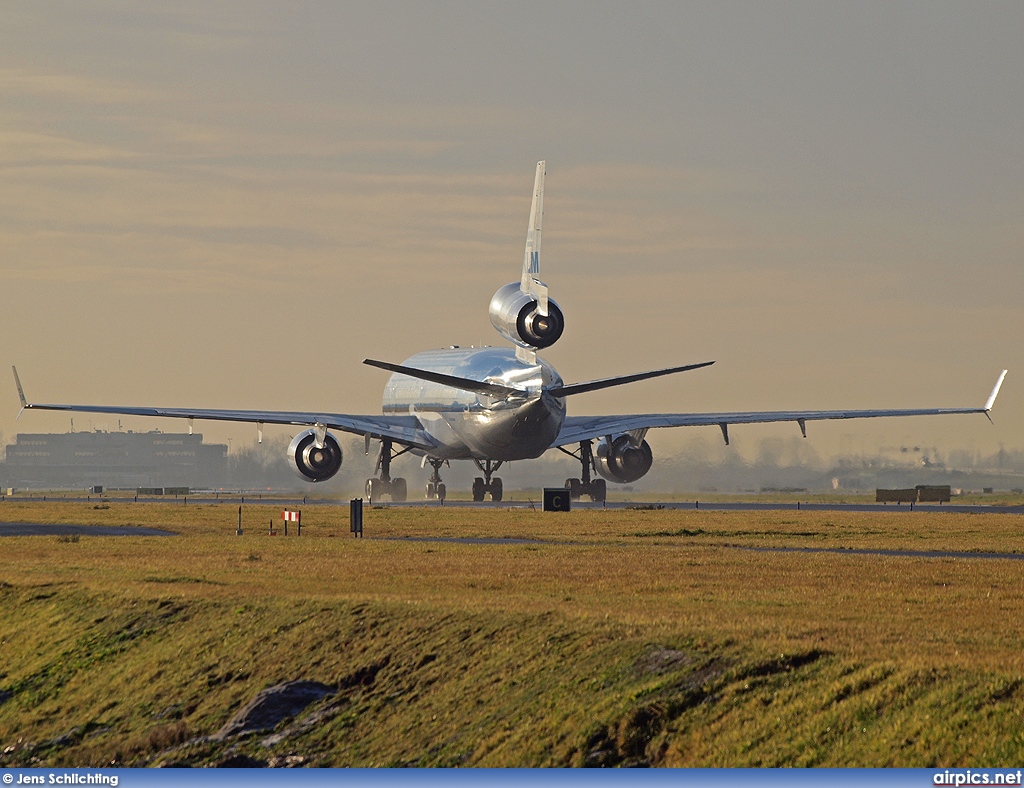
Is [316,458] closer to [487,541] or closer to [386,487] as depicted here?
[386,487]

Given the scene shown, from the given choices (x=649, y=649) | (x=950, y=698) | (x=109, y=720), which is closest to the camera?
(x=950, y=698)

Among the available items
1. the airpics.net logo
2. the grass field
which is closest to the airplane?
the grass field

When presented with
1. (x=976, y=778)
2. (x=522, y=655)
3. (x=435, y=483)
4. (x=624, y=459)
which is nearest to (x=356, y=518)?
(x=522, y=655)

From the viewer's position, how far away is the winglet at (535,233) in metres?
82.8

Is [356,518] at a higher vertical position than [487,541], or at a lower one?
higher

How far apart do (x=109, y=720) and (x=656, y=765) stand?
13.2 m

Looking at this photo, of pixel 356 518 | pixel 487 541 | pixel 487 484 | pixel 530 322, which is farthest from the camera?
pixel 487 484

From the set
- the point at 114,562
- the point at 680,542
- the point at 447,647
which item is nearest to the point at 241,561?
the point at 114,562

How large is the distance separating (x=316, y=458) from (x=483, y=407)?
9874mm

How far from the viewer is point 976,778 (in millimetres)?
18375

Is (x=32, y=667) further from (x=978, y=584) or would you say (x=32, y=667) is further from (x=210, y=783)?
(x=978, y=584)

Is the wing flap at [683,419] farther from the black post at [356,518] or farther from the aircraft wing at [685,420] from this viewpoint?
the black post at [356,518]

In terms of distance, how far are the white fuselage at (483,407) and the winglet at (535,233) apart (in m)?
4.88

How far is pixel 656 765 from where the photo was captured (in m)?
21.6
